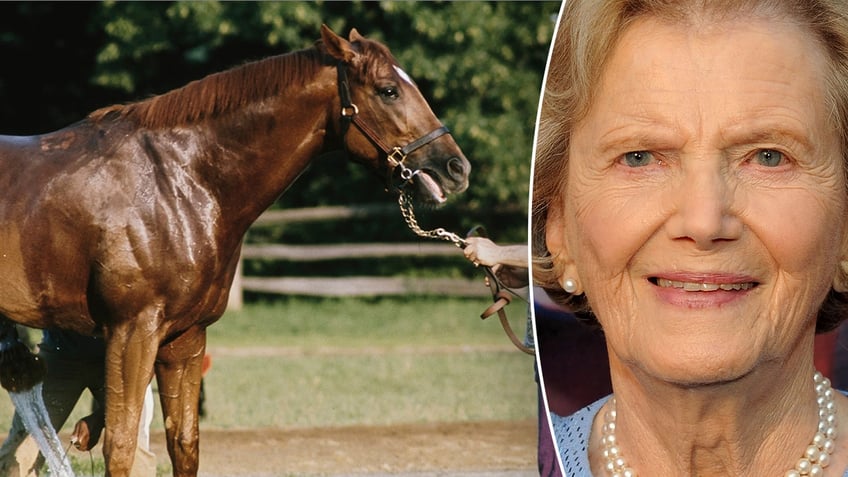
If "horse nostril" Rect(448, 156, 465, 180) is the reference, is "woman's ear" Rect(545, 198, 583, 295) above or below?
above

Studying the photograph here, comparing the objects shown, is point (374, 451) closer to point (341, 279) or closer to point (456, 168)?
point (456, 168)

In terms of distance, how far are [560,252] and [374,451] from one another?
4079mm

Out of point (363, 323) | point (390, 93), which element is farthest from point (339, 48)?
point (363, 323)

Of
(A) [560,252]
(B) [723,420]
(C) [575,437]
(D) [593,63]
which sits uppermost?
(D) [593,63]

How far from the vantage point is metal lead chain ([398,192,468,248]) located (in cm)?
285

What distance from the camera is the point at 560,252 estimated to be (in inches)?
46.5

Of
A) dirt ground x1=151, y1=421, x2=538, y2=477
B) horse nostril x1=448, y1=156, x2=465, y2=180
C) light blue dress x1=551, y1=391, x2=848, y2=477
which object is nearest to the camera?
light blue dress x1=551, y1=391, x2=848, y2=477

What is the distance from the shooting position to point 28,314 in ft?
9.52

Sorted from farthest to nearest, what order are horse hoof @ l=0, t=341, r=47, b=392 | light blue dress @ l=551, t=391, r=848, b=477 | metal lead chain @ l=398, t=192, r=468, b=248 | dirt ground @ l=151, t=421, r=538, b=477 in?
dirt ground @ l=151, t=421, r=538, b=477
horse hoof @ l=0, t=341, r=47, b=392
metal lead chain @ l=398, t=192, r=468, b=248
light blue dress @ l=551, t=391, r=848, b=477

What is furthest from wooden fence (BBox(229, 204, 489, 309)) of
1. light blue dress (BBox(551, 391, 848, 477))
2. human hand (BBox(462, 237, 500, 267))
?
light blue dress (BBox(551, 391, 848, 477))

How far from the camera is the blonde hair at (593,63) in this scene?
1.01m

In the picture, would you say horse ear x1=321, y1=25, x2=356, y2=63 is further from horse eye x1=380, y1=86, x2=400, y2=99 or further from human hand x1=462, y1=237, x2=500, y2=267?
human hand x1=462, y1=237, x2=500, y2=267

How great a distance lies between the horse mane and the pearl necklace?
201 cm

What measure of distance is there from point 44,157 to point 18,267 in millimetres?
304
